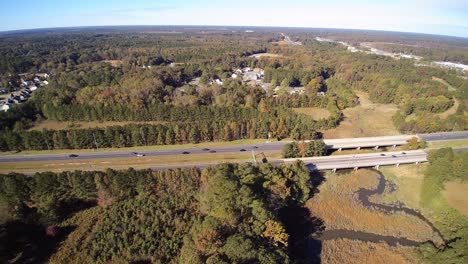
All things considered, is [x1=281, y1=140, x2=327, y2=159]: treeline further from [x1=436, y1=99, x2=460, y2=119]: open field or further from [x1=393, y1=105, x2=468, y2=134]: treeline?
[x1=436, y1=99, x2=460, y2=119]: open field

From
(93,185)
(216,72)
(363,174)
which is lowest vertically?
(363,174)

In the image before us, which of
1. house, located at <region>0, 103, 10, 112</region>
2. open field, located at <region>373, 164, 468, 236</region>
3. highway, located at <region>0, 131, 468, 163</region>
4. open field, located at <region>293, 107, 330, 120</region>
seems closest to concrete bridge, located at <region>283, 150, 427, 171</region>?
open field, located at <region>373, 164, 468, 236</region>

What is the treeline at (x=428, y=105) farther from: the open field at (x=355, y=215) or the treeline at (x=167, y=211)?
the treeline at (x=167, y=211)

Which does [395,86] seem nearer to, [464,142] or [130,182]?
[464,142]

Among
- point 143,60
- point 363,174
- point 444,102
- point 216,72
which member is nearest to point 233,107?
point 363,174

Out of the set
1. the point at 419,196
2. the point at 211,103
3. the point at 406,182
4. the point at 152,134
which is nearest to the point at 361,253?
the point at 419,196

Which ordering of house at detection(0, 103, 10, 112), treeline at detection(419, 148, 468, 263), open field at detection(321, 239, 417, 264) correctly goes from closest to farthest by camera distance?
treeline at detection(419, 148, 468, 263)
open field at detection(321, 239, 417, 264)
house at detection(0, 103, 10, 112)
